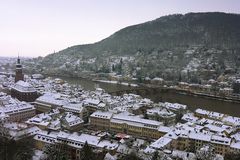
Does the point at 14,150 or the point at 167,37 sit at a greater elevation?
the point at 167,37

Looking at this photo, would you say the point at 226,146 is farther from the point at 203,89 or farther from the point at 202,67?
the point at 202,67

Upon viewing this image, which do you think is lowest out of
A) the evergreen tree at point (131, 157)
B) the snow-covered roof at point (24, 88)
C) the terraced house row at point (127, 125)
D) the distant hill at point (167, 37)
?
the terraced house row at point (127, 125)

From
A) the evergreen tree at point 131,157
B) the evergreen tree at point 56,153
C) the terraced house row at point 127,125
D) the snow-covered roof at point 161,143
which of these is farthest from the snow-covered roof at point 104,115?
the evergreen tree at point 131,157

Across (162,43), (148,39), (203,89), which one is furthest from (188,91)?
(148,39)

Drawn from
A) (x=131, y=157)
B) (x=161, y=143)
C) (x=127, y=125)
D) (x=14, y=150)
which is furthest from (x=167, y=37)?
(x=14, y=150)

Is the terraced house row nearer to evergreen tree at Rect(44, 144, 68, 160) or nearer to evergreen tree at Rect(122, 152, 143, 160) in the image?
evergreen tree at Rect(122, 152, 143, 160)

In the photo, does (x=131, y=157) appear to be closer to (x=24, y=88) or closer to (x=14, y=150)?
(x=14, y=150)

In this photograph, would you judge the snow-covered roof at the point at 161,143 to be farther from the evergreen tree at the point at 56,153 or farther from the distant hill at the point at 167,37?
the distant hill at the point at 167,37

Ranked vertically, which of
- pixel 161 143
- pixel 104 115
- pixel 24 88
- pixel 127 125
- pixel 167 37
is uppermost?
pixel 167 37
